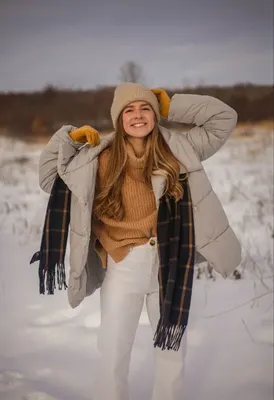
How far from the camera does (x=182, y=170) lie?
54.9 inches

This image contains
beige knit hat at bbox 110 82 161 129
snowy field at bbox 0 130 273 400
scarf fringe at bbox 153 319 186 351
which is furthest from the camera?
snowy field at bbox 0 130 273 400

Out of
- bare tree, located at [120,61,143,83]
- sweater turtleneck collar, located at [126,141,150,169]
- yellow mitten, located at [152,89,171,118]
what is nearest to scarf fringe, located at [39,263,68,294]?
sweater turtleneck collar, located at [126,141,150,169]

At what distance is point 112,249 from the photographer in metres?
1.43

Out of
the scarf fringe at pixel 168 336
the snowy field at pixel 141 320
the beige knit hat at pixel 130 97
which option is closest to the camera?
the beige knit hat at pixel 130 97

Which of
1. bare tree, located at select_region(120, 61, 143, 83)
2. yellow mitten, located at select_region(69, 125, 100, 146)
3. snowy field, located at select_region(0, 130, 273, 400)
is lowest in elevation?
snowy field, located at select_region(0, 130, 273, 400)

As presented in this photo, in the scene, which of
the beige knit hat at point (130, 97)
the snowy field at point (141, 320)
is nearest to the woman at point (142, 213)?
the beige knit hat at point (130, 97)

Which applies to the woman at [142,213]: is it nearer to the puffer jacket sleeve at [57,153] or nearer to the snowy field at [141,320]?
the puffer jacket sleeve at [57,153]

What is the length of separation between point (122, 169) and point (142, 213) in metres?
0.15

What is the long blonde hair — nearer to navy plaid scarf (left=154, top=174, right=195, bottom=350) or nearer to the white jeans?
navy plaid scarf (left=154, top=174, right=195, bottom=350)

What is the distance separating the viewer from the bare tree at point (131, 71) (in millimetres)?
1861

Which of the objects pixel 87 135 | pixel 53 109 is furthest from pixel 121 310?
pixel 53 109

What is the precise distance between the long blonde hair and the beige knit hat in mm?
34

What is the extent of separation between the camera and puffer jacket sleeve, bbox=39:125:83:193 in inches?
52.3

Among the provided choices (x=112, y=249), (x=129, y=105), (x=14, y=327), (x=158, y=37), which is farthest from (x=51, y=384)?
(x=158, y=37)
